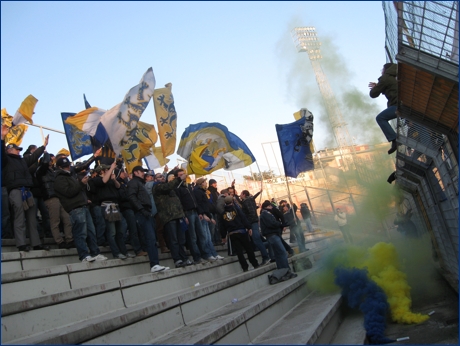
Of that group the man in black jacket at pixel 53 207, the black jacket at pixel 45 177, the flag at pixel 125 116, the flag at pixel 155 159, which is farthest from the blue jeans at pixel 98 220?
the flag at pixel 155 159

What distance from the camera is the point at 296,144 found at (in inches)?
559

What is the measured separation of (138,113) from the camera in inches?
416

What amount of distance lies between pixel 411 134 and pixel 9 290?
510 cm

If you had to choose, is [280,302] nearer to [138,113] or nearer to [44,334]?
[44,334]

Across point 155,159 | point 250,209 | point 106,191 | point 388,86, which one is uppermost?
point 155,159

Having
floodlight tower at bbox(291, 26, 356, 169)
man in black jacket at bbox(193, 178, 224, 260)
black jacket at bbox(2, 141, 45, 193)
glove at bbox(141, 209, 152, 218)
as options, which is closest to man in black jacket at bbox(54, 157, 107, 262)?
black jacket at bbox(2, 141, 45, 193)

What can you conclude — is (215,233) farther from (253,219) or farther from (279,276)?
(279,276)

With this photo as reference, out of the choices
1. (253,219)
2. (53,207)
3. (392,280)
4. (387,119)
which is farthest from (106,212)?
(387,119)

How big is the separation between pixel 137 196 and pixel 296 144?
7.34 meters

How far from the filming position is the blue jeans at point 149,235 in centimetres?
726

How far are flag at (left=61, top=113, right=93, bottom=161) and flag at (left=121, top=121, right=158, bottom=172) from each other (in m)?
0.92

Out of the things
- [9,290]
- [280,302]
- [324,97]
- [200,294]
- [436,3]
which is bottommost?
[280,302]

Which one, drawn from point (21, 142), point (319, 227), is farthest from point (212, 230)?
point (319, 227)

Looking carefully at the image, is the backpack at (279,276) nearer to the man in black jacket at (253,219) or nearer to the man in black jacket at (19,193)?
the man in black jacket at (253,219)
